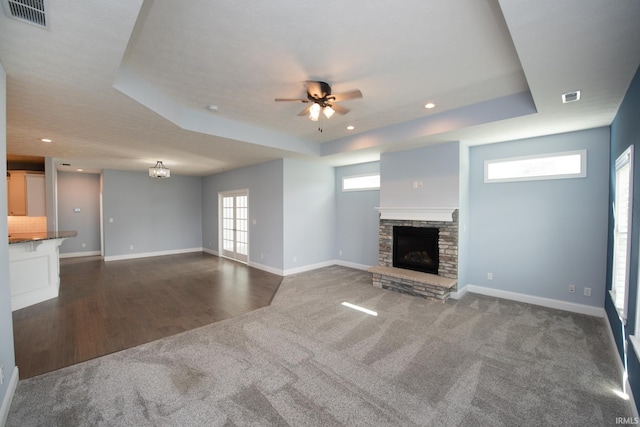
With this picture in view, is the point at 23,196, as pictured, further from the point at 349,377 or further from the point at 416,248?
the point at 416,248

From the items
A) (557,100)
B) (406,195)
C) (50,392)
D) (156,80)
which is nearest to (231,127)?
(156,80)

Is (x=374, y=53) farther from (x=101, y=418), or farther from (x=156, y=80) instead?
(x=101, y=418)

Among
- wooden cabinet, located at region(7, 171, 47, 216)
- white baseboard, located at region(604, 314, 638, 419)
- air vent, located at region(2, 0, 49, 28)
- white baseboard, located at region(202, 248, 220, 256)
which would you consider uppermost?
air vent, located at region(2, 0, 49, 28)

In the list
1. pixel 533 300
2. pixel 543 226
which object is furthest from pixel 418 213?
pixel 533 300

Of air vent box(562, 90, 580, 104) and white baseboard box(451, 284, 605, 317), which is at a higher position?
air vent box(562, 90, 580, 104)

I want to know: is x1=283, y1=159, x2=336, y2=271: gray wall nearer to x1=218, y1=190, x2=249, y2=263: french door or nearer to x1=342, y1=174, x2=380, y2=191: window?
x1=342, y1=174, x2=380, y2=191: window

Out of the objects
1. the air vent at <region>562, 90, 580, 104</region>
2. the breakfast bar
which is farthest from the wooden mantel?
the breakfast bar

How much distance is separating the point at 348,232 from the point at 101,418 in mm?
5454

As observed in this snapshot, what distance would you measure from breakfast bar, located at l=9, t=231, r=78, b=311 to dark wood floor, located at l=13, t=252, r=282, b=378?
0.56ft

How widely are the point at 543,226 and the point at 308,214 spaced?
4330mm

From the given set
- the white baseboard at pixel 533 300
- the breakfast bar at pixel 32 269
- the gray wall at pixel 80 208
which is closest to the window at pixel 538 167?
the white baseboard at pixel 533 300

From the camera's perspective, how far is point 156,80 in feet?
9.73

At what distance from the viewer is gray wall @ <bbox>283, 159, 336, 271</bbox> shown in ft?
19.9

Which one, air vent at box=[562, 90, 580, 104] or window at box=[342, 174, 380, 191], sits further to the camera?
window at box=[342, 174, 380, 191]
